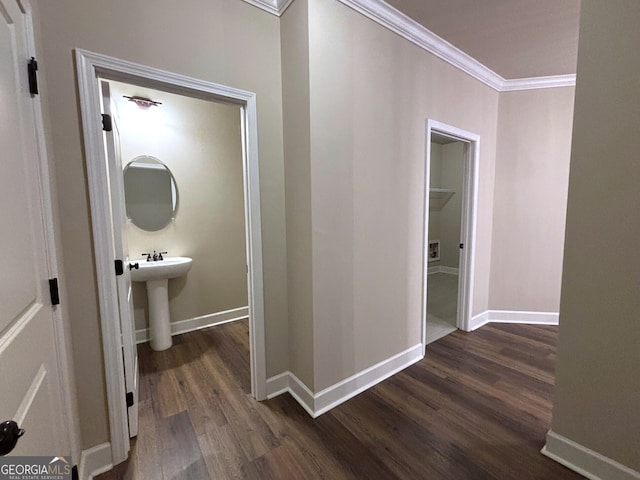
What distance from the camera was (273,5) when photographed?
5.84 feet

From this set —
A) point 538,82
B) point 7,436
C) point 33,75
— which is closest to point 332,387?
point 7,436

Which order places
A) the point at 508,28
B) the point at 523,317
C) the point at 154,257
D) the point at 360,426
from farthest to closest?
the point at 523,317 → the point at 154,257 → the point at 508,28 → the point at 360,426

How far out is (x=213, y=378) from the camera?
2.22m

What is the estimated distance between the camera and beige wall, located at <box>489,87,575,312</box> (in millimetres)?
3010

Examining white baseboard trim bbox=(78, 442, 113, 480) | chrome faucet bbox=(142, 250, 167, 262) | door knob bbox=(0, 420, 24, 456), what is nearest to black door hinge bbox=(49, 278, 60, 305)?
door knob bbox=(0, 420, 24, 456)

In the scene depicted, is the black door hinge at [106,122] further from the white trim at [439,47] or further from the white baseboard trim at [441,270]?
the white baseboard trim at [441,270]

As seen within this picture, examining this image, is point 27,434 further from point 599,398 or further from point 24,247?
point 599,398

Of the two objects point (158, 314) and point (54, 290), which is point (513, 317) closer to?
point (158, 314)

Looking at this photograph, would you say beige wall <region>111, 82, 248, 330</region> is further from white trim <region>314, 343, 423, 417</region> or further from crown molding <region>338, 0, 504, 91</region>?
white trim <region>314, 343, 423, 417</region>

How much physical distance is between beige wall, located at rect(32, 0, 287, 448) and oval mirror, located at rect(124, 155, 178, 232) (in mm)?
1582

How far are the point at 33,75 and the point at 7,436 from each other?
1.22 meters

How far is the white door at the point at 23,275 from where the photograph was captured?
74cm

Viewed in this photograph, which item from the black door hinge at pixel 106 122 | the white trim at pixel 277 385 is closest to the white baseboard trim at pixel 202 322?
the white trim at pixel 277 385

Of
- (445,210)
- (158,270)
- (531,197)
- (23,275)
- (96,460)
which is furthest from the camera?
(445,210)
